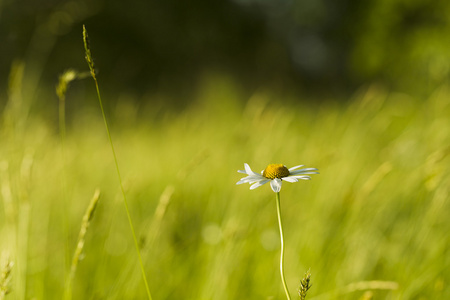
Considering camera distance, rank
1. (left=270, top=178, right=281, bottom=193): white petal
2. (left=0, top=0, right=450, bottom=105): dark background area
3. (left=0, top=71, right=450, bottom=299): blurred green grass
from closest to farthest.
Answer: (left=270, top=178, right=281, bottom=193): white petal, (left=0, top=71, right=450, bottom=299): blurred green grass, (left=0, top=0, right=450, bottom=105): dark background area

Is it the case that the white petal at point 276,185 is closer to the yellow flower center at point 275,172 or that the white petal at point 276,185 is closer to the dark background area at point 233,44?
the yellow flower center at point 275,172

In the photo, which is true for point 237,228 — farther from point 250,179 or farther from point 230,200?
point 230,200

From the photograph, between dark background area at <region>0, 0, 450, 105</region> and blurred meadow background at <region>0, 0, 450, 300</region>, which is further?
dark background area at <region>0, 0, 450, 105</region>

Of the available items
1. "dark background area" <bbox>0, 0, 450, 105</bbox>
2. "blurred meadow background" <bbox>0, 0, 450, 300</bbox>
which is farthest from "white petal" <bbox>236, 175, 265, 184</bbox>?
"dark background area" <bbox>0, 0, 450, 105</bbox>

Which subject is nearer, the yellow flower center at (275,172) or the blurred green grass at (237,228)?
the yellow flower center at (275,172)

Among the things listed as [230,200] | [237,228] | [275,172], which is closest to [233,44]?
[230,200]

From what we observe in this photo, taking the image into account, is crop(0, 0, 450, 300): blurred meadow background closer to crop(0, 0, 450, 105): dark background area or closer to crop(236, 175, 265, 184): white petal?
crop(236, 175, 265, 184): white petal

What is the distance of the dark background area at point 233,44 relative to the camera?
818cm

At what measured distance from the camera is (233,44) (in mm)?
13297

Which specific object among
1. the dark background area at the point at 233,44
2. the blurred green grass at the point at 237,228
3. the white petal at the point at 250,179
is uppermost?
the dark background area at the point at 233,44

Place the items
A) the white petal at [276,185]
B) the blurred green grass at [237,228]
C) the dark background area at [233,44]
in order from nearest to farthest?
the white petal at [276,185], the blurred green grass at [237,228], the dark background area at [233,44]

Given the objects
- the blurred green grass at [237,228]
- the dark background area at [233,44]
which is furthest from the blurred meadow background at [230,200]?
the dark background area at [233,44]

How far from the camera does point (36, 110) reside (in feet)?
19.4

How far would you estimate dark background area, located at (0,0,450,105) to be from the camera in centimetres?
818
